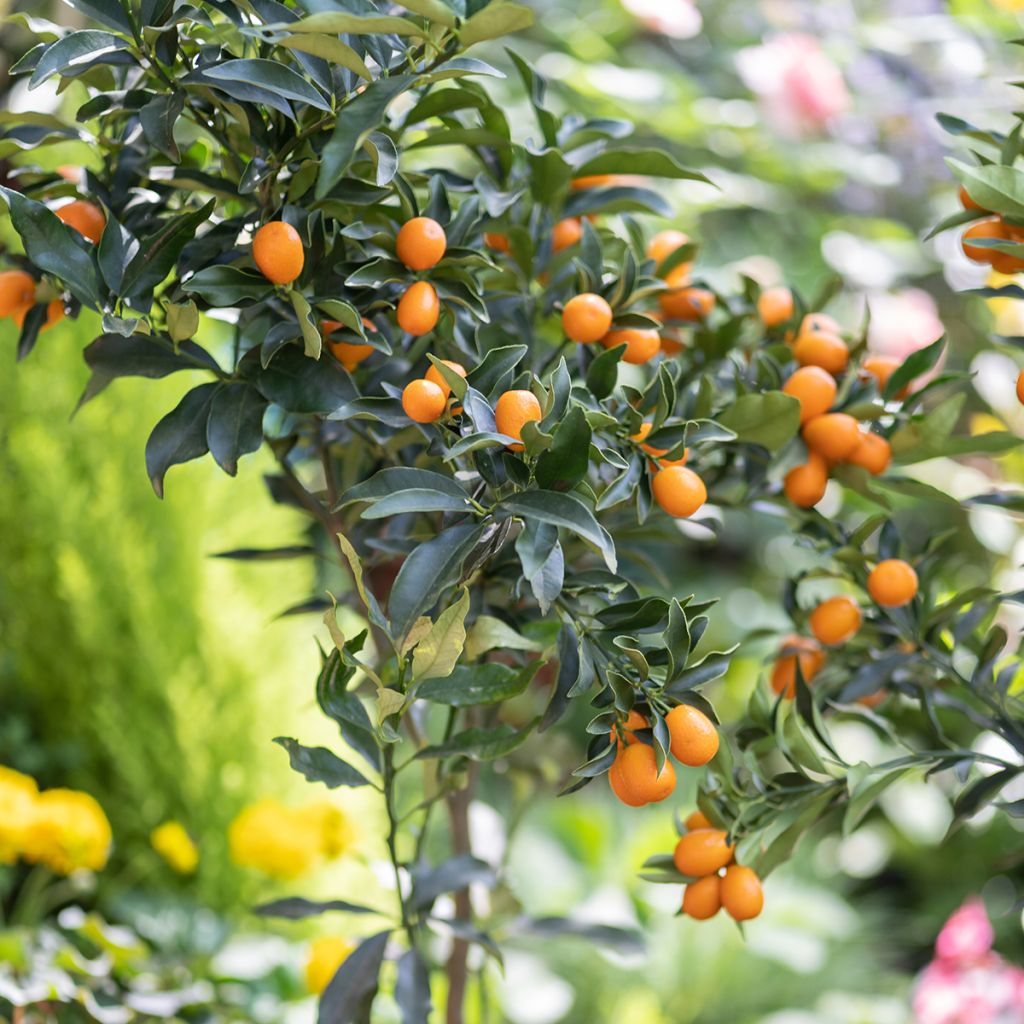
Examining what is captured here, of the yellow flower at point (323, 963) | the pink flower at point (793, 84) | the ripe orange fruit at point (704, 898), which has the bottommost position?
the yellow flower at point (323, 963)

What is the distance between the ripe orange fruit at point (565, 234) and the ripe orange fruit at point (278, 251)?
0.20 metres

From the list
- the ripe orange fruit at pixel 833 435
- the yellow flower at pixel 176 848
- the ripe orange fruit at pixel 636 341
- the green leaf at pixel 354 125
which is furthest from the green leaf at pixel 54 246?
the yellow flower at pixel 176 848

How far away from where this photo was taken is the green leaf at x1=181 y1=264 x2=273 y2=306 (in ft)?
1.34

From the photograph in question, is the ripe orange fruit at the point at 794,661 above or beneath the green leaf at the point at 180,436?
beneath

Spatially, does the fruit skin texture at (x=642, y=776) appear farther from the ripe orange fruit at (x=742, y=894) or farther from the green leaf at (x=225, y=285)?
the green leaf at (x=225, y=285)

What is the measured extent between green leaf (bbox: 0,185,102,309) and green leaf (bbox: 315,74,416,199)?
12 centimetres

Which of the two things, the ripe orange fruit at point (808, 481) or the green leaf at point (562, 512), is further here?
the ripe orange fruit at point (808, 481)

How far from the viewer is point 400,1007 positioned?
0.54m

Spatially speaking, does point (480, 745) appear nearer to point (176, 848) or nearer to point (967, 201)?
point (967, 201)

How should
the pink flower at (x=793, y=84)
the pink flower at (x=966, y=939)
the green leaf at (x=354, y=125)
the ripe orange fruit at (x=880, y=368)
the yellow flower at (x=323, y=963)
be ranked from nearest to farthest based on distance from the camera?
1. the green leaf at (x=354, y=125)
2. the ripe orange fruit at (x=880, y=368)
3. the yellow flower at (x=323, y=963)
4. the pink flower at (x=966, y=939)
5. the pink flower at (x=793, y=84)

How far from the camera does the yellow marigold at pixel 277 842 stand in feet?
3.01

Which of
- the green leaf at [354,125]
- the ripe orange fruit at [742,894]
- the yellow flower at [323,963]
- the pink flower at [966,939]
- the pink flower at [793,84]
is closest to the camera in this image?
the green leaf at [354,125]

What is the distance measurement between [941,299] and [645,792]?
2.13 m

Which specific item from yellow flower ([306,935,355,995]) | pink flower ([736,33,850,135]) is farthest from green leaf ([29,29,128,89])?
pink flower ([736,33,850,135])
